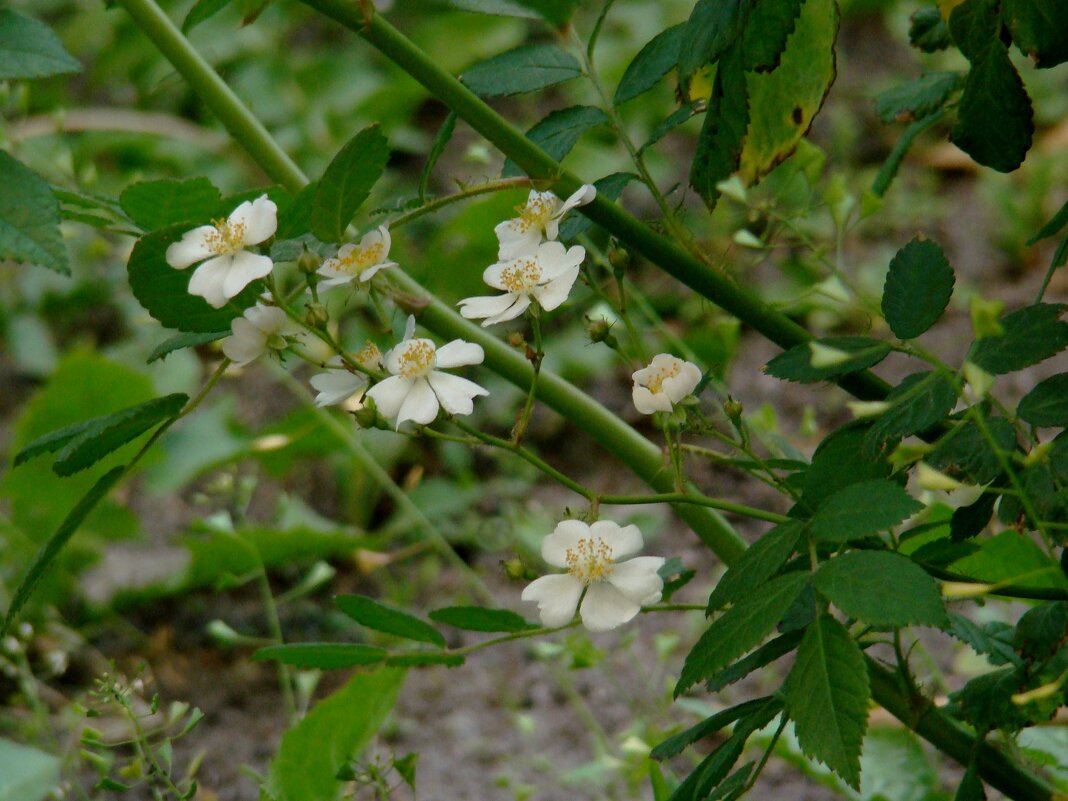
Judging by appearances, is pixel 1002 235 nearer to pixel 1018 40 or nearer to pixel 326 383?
pixel 1018 40

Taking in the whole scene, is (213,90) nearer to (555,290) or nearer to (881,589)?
(555,290)

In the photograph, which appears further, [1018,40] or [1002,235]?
[1002,235]

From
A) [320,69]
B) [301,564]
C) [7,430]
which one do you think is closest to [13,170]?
[301,564]

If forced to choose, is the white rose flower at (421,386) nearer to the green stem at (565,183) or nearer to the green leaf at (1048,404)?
the green stem at (565,183)

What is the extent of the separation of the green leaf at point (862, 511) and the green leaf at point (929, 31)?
0.34 meters

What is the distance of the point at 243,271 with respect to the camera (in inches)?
23.0

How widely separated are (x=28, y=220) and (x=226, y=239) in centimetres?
9

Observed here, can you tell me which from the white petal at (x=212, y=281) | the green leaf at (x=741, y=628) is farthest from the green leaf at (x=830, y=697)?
the white petal at (x=212, y=281)

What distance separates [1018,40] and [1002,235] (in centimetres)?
150

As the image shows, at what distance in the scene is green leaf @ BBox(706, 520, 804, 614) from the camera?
0.57 meters

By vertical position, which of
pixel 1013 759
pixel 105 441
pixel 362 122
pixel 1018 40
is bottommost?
pixel 362 122

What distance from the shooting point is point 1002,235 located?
197cm

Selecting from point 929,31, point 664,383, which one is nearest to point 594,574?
point 664,383

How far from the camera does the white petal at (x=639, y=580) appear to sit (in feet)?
1.93
